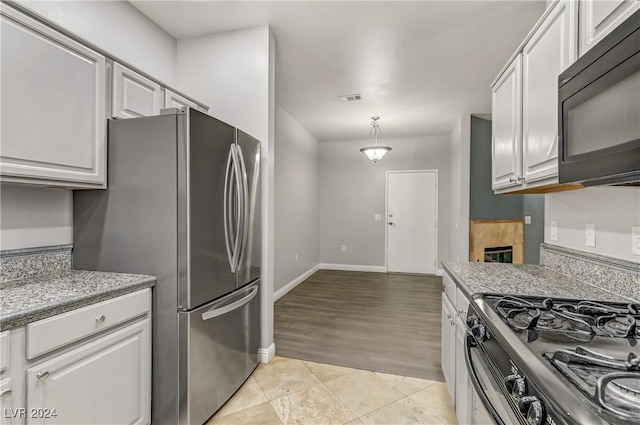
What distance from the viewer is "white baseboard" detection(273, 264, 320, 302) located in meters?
4.27

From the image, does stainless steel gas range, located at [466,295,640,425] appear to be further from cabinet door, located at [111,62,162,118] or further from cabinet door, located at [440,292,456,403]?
cabinet door, located at [111,62,162,118]

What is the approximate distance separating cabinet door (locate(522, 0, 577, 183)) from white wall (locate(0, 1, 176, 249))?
2500 millimetres

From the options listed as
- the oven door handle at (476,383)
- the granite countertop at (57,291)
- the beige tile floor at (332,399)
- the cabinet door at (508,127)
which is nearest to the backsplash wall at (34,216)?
the granite countertop at (57,291)

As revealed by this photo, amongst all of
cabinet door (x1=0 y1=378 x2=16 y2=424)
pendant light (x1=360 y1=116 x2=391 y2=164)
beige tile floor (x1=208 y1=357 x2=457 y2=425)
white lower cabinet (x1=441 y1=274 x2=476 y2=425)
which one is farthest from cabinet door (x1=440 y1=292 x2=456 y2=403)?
pendant light (x1=360 y1=116 x2=391 y2=164)

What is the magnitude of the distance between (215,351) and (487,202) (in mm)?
4440

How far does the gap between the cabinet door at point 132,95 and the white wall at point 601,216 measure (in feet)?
8.78

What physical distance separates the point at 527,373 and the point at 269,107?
241 centimetres

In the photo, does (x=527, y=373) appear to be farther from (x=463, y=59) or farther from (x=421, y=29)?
(x=463, y=59)

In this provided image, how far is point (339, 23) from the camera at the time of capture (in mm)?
2422

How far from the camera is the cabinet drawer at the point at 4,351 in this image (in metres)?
1.04

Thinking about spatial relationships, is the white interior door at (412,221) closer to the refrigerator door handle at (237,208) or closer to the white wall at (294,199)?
the white wall at (294,199)

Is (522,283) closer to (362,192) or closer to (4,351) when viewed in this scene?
(4,351)

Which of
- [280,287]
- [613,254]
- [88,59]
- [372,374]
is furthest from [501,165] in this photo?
[280,287]

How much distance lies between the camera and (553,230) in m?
1.97
